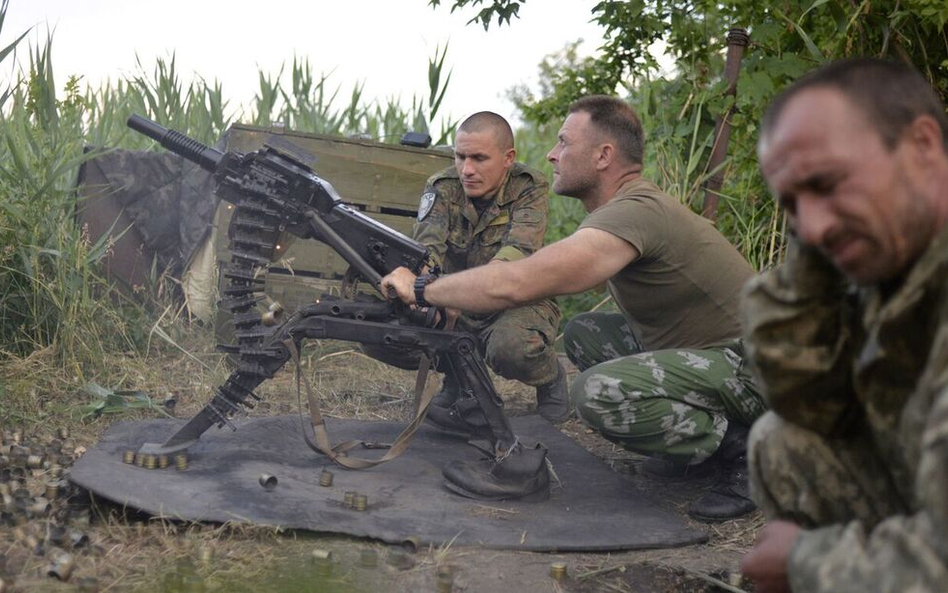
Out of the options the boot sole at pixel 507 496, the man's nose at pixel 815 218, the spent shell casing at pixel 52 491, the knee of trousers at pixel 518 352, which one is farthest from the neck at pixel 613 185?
the man's nose at pixel 815 218

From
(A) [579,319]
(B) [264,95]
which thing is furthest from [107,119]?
(A) [579,319]

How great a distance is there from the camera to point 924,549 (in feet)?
5.06

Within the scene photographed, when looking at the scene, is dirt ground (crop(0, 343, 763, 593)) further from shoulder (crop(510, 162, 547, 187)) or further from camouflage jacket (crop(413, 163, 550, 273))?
shoulder (crop(510, 162, 547, 187))

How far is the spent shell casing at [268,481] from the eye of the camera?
3965 mm

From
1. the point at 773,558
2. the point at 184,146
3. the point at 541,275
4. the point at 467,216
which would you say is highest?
the point at 184,146

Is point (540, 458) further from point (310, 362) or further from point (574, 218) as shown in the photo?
point (574, 218)

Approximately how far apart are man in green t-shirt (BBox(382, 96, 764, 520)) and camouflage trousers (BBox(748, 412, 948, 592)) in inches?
70.8

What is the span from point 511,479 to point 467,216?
1815 millimetres

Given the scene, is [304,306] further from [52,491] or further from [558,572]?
[558,572]

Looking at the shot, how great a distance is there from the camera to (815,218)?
179 cm

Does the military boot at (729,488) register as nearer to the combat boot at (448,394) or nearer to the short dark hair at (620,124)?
the short dark hair at (620,124)

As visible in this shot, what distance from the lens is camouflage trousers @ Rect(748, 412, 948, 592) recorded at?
69.4 inches

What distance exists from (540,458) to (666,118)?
120 inches

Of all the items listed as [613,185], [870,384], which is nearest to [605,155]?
[613,185]
